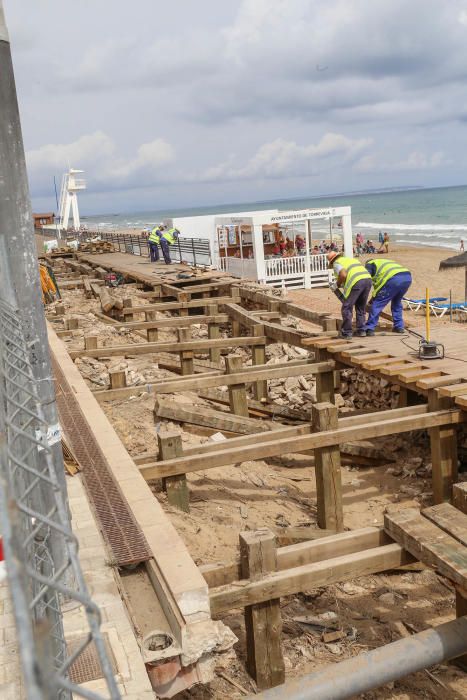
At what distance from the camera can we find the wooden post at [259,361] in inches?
462

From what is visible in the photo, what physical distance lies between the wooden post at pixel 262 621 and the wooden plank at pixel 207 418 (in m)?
3.78

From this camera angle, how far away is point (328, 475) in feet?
23.0

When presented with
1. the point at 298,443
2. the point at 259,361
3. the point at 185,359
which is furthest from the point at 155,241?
the point at 298,443

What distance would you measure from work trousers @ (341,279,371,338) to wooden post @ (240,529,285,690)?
6.38 meters

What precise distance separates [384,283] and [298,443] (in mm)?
4889

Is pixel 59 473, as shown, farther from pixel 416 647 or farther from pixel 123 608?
pixel 416 647

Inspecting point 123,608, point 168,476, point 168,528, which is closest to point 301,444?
point 168,476

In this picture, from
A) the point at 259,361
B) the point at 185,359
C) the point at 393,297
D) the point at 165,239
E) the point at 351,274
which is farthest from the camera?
the point at 165,239

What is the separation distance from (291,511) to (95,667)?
4.48 m

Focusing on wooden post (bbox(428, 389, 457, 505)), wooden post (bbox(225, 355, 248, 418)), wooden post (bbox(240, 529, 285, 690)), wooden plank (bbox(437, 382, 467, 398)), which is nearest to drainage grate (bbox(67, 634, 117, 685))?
wooden post (bbox(240, 529, 285, 690))

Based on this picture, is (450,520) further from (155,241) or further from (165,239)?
(155,241)

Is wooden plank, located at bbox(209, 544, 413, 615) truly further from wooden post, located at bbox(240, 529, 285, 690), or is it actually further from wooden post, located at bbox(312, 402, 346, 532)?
wooden post, located at bbox(312, 402, 346, 532)

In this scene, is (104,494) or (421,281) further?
(421,281)

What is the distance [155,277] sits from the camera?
21.4 metres
